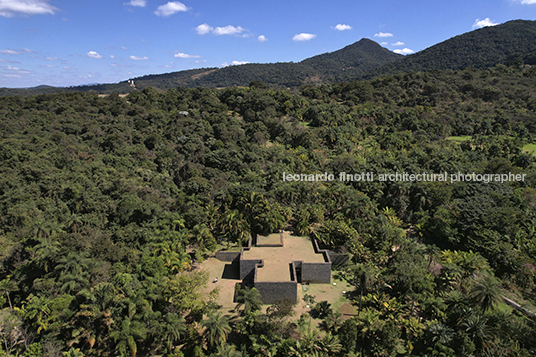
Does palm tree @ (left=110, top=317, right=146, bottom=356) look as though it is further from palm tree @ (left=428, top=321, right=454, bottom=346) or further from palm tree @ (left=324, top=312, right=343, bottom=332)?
palm tree @ (left=428, top=321, right=454, bottom=346)

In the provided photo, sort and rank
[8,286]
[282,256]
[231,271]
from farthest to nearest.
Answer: [231,271], [282,256], [8,286]

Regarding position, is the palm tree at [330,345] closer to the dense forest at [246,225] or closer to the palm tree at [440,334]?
the dense forest at [246,225]

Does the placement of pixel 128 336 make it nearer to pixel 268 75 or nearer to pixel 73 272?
pixel 73 272

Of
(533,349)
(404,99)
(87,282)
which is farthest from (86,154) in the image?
(404,99)

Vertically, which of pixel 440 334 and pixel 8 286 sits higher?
pixel 8 286

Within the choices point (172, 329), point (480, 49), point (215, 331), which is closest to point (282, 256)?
point (215, 331)

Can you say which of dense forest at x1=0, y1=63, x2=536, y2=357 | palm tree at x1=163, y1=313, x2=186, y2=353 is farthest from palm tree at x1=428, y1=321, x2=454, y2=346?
palm tree at x1=163, y1=313, x2=186, y2=353
